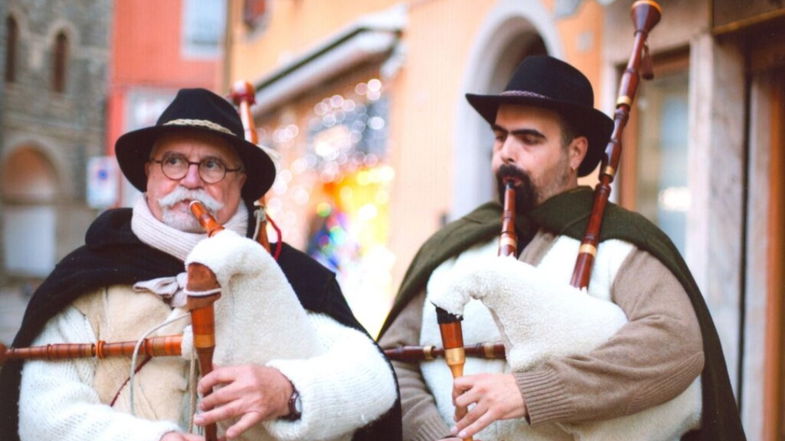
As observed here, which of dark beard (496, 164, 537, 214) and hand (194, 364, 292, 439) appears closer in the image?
hand (194, 364, 292, 439)

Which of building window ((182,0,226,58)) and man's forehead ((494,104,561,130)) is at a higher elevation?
building window ((182,0,226,58))

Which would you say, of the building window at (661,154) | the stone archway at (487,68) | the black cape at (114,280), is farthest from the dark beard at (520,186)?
the stone archway at (487,68)

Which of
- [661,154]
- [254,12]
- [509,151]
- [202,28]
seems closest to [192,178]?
[509,151]

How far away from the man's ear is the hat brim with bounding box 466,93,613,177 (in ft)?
0.04

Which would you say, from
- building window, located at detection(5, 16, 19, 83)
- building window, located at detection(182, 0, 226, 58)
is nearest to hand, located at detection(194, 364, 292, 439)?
building window, located at detection(182, 0, 226, 58)

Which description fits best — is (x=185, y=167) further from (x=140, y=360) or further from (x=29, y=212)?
(x=29, y=212)

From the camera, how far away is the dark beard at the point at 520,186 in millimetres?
3012

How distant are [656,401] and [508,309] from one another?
0.46 metres

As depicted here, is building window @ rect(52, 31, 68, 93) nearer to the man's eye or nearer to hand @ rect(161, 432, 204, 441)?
the man's eye

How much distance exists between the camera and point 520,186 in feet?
9.96

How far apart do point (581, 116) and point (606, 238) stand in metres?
0.39

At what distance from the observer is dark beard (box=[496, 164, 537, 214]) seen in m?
3.01

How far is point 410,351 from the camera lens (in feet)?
10.1

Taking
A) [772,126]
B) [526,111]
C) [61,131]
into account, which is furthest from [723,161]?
[61,131]
